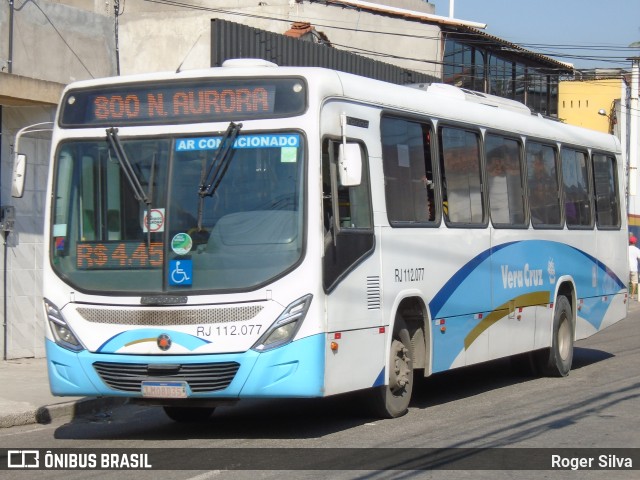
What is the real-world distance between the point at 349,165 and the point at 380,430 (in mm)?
2487

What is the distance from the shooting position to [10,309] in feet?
49.5

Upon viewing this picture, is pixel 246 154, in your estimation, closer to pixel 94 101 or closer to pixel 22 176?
pixel 94 101

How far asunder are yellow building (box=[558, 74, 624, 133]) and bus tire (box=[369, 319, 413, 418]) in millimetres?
34483

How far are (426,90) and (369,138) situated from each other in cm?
247

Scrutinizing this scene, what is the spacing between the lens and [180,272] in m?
9.00

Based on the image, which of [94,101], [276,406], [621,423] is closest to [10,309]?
[276,406]

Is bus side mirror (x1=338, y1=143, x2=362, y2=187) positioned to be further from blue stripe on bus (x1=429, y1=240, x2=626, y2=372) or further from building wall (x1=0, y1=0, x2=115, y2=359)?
building wall (x1=0, y1=0, x2=115, y2=359)

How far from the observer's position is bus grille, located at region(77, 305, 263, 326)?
8781 millimetres

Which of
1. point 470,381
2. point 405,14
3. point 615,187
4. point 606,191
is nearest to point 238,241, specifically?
point 470,381

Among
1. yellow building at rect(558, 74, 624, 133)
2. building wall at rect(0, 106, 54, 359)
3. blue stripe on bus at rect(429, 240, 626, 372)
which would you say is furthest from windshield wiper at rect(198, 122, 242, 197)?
yellow building at rect(558, 74, 624, 133)

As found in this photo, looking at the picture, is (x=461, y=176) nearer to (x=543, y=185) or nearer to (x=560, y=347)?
(x=543, y=185)

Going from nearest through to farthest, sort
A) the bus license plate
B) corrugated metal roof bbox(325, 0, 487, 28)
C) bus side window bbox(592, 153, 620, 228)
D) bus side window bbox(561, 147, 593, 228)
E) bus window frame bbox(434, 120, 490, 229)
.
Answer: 1. the bus license plate
2. bus window frame bbox(434, 120, 490, 229)
3. bus side window bbox(561, 147, 593, 228)
4. bus side window bbox(592, 153, 620, 228)
5. corrugated metal roof bbox(325, 0, 487, 28)

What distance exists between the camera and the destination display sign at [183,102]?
9.18 m

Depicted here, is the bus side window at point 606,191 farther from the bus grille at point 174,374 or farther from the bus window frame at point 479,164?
the bus grille at point 174,374
